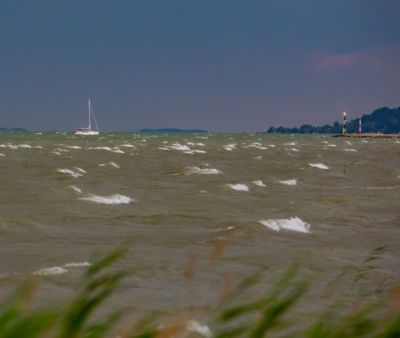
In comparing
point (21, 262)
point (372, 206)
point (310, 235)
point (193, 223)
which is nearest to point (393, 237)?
point (310, 235)

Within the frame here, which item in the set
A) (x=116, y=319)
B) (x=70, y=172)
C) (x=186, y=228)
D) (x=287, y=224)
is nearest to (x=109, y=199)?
(x=186, y=228)

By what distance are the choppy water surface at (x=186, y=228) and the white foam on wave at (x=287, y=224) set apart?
1.4 inches

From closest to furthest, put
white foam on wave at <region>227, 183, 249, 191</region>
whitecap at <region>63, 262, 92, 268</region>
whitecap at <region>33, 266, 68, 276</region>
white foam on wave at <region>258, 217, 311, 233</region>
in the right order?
whitecap at <region>33, 266, 68, 276</region> < whitecap at <region>63, 262, 92, 268</region> < white foam on wave at <region>258, 217, 311, 233</region> < white foam on wave at <region>227, 183, 249, 191</region>

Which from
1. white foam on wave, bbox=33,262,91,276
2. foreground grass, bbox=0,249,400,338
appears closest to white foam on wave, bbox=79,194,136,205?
white foam on wave, bbox=33,262,91,276

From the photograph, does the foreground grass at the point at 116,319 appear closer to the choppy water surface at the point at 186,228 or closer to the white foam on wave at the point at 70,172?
the choppy water surface at the point at 186,228

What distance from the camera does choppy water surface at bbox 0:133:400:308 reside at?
8664mm

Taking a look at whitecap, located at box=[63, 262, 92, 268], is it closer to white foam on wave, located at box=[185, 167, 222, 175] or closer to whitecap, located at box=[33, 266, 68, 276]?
whitecap, located at box=[33, 266, 68, 276]

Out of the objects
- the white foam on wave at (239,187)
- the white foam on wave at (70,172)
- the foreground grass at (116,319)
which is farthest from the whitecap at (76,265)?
the white foam on wave at (70,172)

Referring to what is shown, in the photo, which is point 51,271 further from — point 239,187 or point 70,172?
point 70,172

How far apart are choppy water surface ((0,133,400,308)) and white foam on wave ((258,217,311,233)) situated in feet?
0.12

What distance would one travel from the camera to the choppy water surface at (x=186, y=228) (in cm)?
866

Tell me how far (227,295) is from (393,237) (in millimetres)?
10509

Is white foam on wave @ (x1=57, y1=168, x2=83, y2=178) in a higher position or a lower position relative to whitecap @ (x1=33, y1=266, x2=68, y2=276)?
lower

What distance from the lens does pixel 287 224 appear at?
13.4 meters
